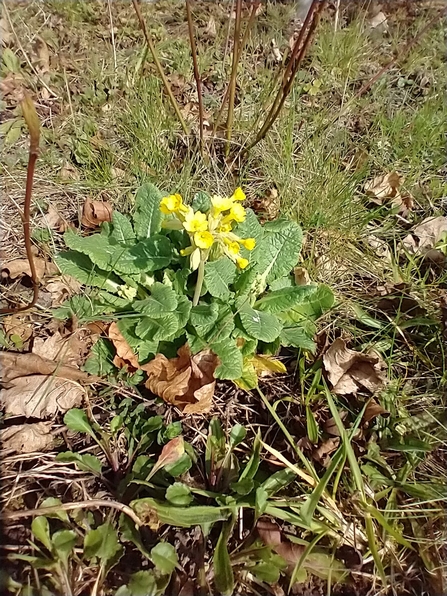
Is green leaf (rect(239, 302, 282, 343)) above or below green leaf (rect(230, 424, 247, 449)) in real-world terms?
above

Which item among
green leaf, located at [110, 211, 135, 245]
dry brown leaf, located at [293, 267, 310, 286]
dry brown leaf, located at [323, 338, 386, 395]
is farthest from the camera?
dry brown leaf, located at [293, 267, 310, 286]

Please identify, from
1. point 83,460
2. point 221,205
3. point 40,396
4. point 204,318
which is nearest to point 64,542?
point 83,460

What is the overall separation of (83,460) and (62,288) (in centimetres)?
67

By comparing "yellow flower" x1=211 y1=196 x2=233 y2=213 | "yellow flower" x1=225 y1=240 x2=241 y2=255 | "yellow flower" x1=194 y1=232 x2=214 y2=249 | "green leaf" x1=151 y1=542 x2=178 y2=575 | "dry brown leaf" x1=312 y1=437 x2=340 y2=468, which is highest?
"yellow flower" x1=211 y1=196 x2=233 y2=213

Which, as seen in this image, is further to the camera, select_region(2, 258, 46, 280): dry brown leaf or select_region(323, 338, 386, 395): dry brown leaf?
select_region(2, 258, 46, 280): dry brown leaf

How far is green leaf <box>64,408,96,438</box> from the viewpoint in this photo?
155cm

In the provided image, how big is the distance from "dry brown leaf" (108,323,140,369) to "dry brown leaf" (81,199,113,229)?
1.88ft

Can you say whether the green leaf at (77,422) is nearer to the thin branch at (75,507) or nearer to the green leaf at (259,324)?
the thin branch at (75,507)

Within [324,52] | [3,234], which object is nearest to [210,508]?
[3,234]

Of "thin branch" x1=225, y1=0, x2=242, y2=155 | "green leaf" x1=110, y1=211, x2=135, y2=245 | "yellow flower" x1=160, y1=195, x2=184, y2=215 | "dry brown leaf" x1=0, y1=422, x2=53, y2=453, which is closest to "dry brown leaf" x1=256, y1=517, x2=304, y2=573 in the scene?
"dry brown leaf" x1=0, y1=422, x2=53, y2=453

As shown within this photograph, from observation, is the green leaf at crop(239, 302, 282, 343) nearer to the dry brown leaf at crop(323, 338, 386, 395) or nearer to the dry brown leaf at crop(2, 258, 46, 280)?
the dry brown leaf at crop(323, 338, 386, 395)

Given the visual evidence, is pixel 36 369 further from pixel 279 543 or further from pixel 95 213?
pixel 279 543

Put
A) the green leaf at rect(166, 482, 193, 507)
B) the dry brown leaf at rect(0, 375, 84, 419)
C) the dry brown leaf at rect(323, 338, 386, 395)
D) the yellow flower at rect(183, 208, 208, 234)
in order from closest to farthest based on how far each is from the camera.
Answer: the green leaf at rect(166, 482, 193, 507), the yellow flower at rect(183, 208, 208, 234), the dry brown leaf at rect(0, 375, 84, 419), the dry brown leaf at rect(323, 338, 386, 395)

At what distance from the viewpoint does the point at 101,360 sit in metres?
1.71
